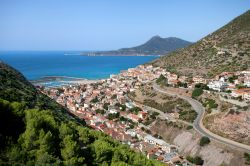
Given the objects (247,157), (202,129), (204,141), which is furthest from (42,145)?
(202,129)

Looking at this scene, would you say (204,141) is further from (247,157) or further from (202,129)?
(247,157)

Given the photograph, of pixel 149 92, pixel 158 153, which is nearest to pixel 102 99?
pixel 149 92

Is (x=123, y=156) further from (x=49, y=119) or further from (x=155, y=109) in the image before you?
(x=155, y=109)

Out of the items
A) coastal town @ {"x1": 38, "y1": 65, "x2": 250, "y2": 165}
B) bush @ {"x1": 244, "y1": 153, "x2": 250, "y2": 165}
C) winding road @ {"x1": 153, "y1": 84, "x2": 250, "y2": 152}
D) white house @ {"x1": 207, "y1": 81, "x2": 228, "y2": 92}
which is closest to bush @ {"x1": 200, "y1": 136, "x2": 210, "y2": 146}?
winding road @ {"x1": 153, "y1": 84, "x2": 250, "y2": 152}

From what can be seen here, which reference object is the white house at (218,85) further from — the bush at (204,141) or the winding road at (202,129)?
the bush at (204,141)

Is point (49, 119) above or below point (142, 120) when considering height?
above

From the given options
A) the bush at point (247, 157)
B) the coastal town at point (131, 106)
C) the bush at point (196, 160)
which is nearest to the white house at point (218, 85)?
the coastal town at point (131, 106)

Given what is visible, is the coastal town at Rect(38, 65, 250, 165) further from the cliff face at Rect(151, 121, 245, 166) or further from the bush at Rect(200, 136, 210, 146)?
the bush at Rect(200, 136, 210, 146)
